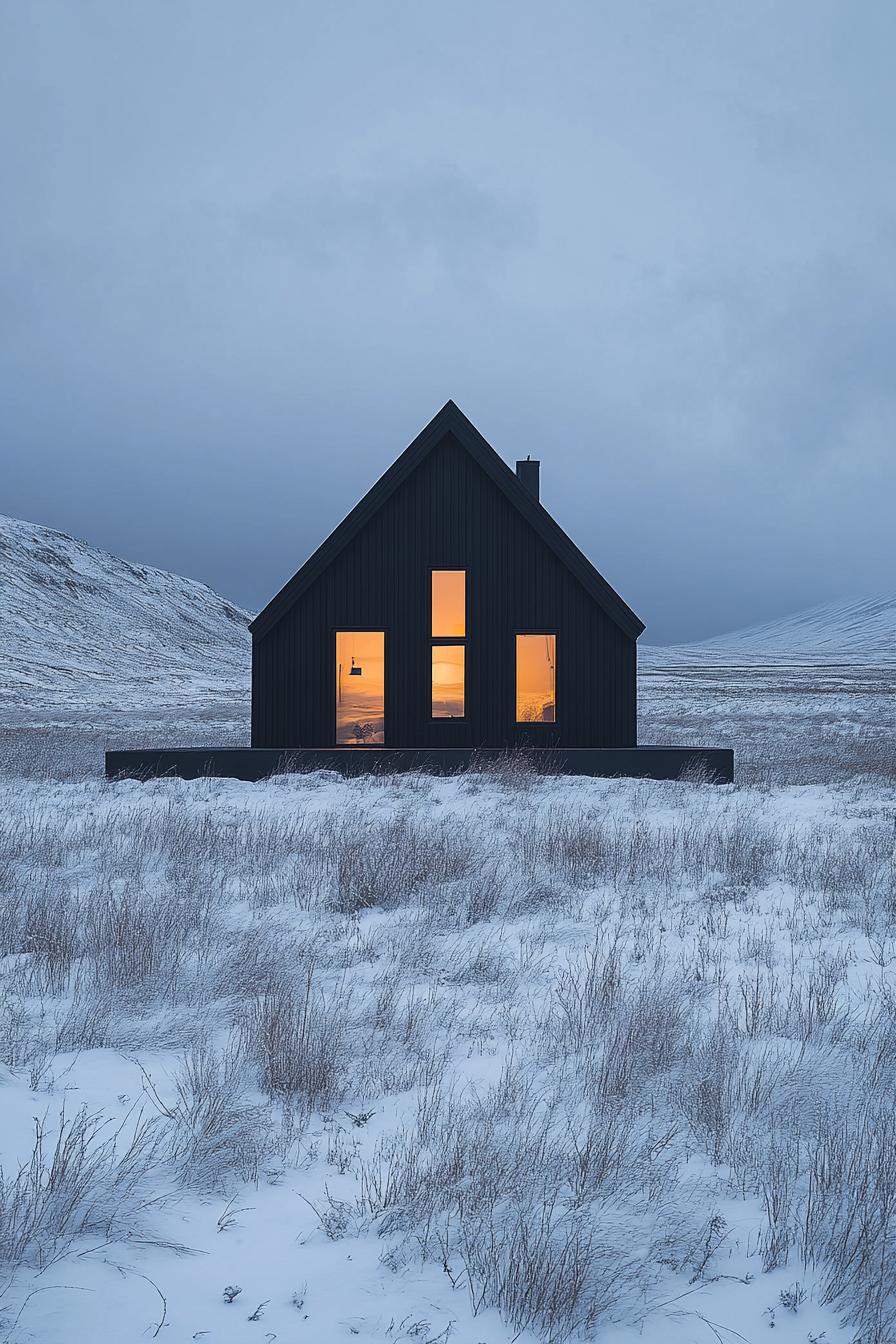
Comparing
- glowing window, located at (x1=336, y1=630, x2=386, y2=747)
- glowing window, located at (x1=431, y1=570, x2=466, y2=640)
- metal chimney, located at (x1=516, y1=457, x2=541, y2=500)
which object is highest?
metal chimney, located at (x1=516, y1=457, x2=541, y2=500)

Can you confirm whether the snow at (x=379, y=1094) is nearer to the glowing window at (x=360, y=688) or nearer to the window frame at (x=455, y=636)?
the window frame at (x=455, y=636)

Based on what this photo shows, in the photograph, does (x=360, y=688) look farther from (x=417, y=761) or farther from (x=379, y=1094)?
(x=379, y=1094)

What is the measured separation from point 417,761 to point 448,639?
2.76 m

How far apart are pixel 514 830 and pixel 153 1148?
7379 mm

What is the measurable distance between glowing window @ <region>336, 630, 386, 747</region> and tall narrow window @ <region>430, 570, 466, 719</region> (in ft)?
4.16

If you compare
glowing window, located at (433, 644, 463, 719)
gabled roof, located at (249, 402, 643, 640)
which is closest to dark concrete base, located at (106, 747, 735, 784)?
glowing window, located at (433, 644, 463, 719)

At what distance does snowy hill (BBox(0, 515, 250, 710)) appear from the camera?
6331 cm

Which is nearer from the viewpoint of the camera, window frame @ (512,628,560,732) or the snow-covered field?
the snow-covered field

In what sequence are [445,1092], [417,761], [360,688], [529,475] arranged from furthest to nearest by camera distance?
1. [529,475]
2. [360,688]
3. [417,761]
4. [445,1092]

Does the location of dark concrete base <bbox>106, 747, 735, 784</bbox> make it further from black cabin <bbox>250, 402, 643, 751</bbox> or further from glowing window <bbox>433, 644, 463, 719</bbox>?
glowing window <bbox>433, 644, 463, 719</bbox>

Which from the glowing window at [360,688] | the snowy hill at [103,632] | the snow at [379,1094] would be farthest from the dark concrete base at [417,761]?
the snowy hill at [103,632]

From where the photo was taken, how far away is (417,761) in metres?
16.2

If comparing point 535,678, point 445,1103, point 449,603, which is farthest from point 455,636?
point 445,1103

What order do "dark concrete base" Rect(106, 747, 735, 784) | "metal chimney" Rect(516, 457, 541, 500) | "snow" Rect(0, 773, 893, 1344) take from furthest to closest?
"metal chimney" Rect(516, 457, 541, 500)
"dark concrete base" Rect(106, 747, 735, 784)
"snow" Rect(0, 773, 893, 1344)
